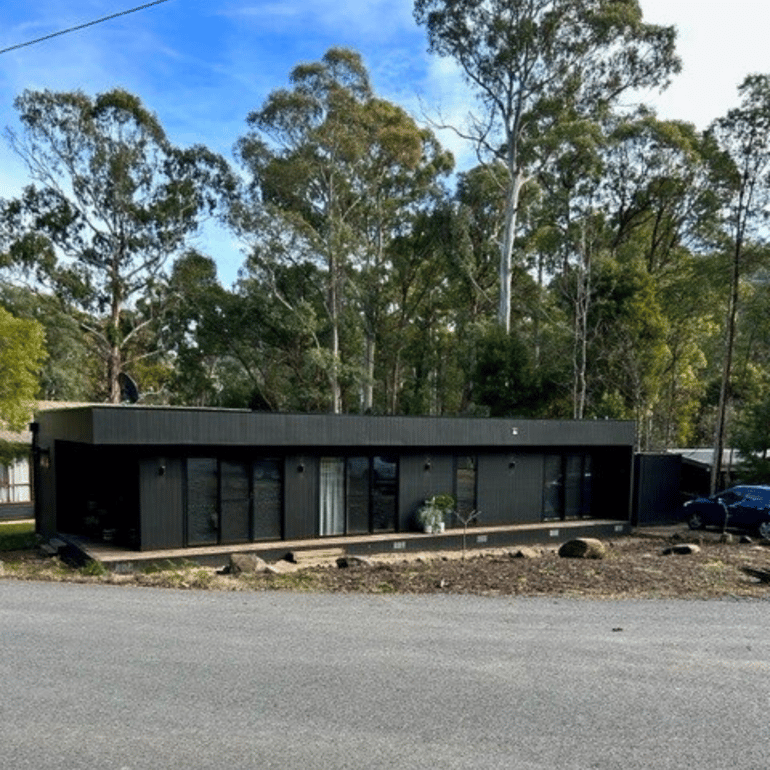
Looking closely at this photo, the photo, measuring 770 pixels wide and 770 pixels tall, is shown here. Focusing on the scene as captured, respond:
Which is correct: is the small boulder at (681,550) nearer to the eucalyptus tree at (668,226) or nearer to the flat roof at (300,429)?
the flat roof at (300,429)

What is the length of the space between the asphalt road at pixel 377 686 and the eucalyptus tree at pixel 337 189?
2094cm

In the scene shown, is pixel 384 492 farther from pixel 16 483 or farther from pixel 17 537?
pixel 16 483

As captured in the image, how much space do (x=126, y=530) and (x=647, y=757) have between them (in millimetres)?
10479

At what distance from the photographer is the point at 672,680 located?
5.32 metres

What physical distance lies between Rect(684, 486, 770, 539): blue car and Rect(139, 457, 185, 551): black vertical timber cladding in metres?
12.3

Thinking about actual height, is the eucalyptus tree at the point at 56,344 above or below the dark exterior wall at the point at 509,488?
above

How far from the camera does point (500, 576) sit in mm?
9867

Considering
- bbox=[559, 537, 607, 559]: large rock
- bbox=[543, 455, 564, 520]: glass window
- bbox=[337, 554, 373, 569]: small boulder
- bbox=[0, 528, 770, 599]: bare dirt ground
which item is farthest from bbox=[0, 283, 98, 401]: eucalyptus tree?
bbox=[559, 537, 607, 559]: large rock

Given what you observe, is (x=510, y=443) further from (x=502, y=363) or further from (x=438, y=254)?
(x=438, y=254)

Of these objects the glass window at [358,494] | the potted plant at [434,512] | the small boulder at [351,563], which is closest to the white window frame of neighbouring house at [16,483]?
the glass window at [358,494]

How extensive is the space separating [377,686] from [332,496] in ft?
29.9

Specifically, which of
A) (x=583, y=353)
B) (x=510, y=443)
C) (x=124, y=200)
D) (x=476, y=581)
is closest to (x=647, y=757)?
(x=476, y=581)

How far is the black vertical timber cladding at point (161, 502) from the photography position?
39.6 feet

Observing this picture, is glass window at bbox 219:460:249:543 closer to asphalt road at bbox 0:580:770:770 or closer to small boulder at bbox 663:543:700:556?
asphalt road at bbox 0:580:770:770
